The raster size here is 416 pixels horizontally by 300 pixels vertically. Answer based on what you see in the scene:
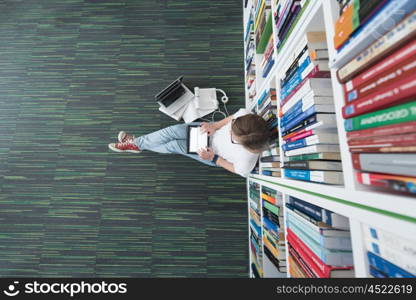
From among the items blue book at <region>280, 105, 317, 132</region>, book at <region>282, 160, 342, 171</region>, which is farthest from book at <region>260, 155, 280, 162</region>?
book at <region>282, 160, 342, 171</region>

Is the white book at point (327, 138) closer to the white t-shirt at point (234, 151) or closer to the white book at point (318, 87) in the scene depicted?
the white book at point (318, 87)

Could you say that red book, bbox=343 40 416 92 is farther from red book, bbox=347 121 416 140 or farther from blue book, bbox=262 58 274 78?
blue book, bbox=262 58 274 78

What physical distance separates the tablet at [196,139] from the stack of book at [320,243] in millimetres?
920

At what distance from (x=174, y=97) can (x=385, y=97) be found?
1.79m

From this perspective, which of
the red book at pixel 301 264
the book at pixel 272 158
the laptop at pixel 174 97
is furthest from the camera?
the laptop at pixel 174 97

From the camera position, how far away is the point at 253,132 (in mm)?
1152

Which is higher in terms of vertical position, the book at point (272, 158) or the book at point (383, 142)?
the book at point (272, 158)

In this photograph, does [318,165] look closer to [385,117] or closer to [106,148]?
[385,117]

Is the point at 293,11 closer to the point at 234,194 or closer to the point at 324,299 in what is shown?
the point at 324,299

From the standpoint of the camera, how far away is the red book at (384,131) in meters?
0.40

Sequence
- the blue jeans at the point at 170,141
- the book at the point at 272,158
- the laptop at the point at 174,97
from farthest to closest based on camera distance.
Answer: the laptop at the point at 174,97
the blue jeans at the point at 170,141
the book at the point at 272,158

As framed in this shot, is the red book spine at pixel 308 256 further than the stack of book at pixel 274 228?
No

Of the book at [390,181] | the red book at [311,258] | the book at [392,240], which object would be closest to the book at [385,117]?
the book at [390,181]

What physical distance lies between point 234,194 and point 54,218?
5.86 ft
